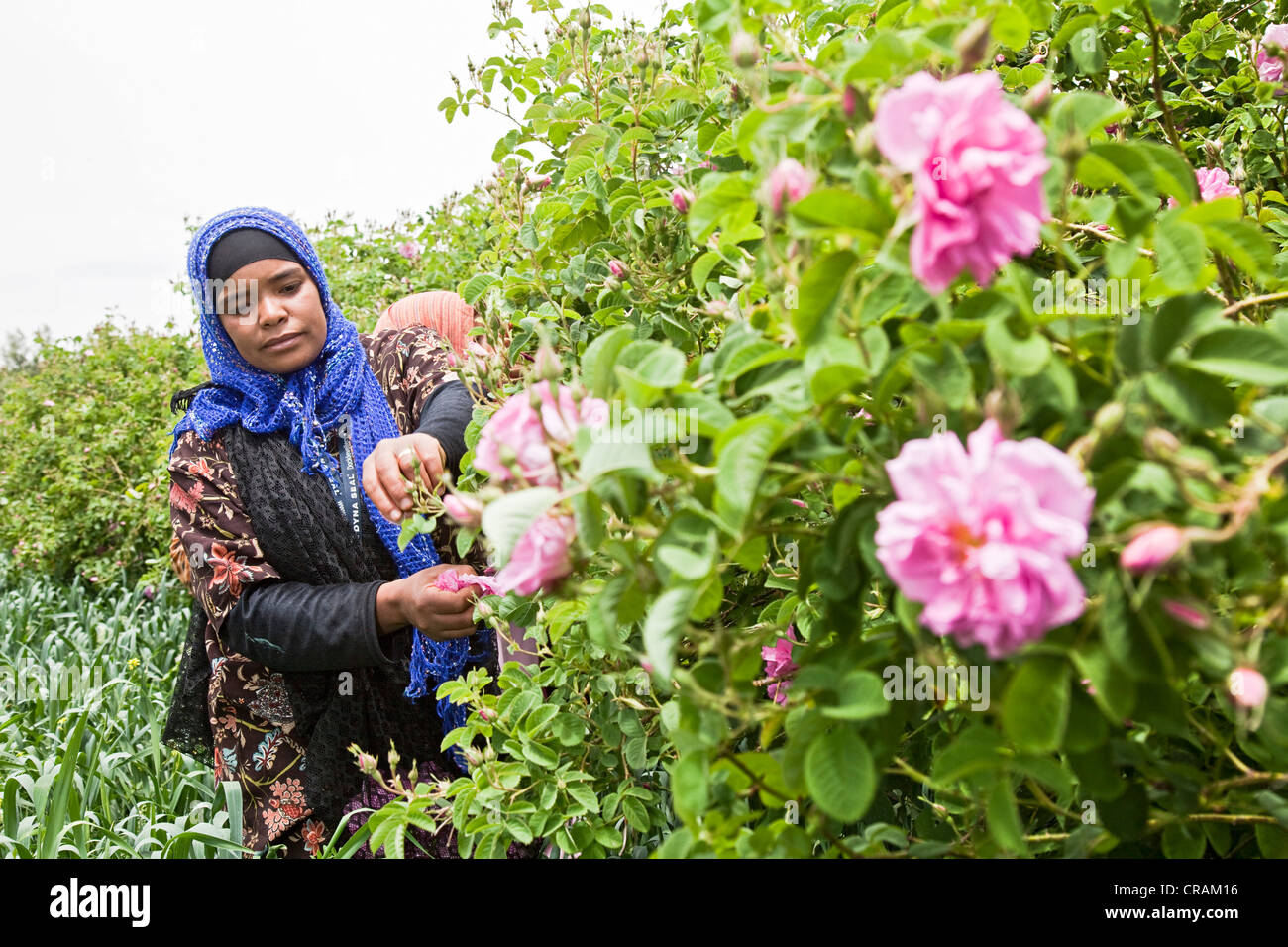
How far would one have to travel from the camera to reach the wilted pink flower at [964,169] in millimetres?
637

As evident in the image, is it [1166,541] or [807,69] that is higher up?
[807,69]

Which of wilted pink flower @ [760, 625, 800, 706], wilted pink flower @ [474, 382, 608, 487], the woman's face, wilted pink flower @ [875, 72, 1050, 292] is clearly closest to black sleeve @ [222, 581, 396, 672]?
the woman's face

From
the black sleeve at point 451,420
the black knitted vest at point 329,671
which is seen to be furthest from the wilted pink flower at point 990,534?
the black knitted vest at point 329,671

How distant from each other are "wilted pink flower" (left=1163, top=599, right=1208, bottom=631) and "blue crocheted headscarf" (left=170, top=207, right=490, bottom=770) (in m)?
1.57

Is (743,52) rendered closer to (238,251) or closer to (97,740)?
(238,251)

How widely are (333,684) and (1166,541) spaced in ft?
6.26

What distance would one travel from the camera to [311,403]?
6.75ft

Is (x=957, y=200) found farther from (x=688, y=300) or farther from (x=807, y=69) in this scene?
(x=688, y=300)

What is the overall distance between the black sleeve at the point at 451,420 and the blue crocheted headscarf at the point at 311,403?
0.51 feet

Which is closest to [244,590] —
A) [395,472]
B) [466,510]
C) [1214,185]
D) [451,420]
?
[451,420]

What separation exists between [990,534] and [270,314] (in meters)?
1.75

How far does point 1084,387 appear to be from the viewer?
29.8 inches
